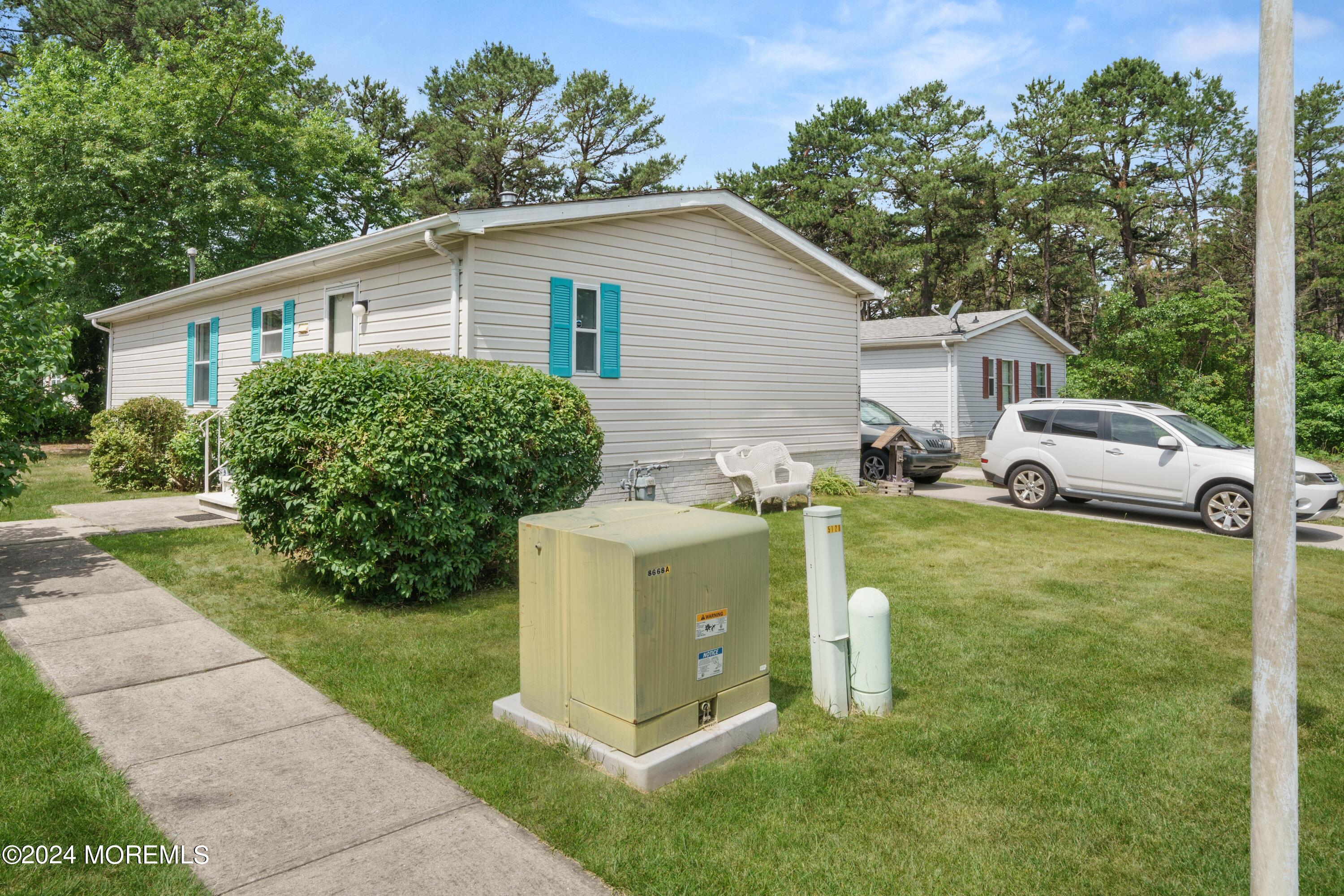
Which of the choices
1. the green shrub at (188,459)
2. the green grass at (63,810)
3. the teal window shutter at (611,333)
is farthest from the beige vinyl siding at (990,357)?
the green grass at (63,810)

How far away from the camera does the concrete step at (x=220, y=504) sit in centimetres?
962

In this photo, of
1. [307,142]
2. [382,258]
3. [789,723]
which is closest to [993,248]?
[307,142]

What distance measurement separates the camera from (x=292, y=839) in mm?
2896

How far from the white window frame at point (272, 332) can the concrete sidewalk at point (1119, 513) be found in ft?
34.8

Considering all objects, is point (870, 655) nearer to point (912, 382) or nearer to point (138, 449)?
point (138, 449)

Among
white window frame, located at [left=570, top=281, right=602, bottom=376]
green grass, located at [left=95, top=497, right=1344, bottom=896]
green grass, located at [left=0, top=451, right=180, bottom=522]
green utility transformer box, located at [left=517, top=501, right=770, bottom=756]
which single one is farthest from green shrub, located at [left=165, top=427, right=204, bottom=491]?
green utility transformer box, located at [left=517, top=501, right=770, bottom=756]

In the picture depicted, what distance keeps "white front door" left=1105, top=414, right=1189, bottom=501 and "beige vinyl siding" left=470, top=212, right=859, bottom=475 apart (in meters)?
4.26

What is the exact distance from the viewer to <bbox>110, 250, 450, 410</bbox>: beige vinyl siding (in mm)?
9469

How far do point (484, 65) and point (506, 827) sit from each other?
114ft

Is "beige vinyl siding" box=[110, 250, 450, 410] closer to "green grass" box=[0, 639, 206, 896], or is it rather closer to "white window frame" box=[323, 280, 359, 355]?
"white window frame" box=[323, 280, 359, 355]

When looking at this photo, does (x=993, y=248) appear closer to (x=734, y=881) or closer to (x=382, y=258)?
(x=382, y=258)

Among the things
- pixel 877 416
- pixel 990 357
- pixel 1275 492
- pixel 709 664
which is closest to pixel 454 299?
pixel 709 664

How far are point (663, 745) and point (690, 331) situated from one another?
8515 mm

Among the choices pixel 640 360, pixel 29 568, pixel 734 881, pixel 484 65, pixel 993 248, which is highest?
pixel 484 65
